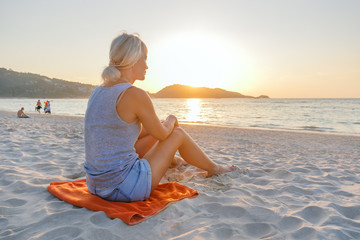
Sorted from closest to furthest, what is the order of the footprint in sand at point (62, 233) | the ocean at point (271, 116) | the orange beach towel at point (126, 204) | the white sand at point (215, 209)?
1. the footprint in sand at point (62, 233)
2. the white sand at point (215, 209)
3. the orange beach towel at point (126, 204)
4. the ocean at point (271, 116)

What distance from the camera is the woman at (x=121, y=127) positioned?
6.30 ft

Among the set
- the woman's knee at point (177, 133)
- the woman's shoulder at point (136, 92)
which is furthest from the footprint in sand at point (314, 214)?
the woman's shoulder at point (136, 92)

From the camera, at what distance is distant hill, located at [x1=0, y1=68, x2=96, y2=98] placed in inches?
3068

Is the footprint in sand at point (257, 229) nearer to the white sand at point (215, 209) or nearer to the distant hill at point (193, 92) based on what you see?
the white sand at point (215, 209)

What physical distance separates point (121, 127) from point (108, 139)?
5.7 inches

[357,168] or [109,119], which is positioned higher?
[109,119]

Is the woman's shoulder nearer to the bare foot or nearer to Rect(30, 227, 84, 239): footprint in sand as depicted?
Rect(30, 227, 84, 239): footprint in sand

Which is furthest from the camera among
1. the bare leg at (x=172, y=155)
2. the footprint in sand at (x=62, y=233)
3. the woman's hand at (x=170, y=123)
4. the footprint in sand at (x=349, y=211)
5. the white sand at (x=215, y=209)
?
the woman's hand at (x=170, y=123)

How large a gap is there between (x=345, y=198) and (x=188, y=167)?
78.7 inches

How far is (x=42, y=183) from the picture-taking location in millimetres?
2678

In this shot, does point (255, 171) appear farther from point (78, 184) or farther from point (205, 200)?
point (78, 184)

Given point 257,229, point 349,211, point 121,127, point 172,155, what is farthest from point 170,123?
point 349,211

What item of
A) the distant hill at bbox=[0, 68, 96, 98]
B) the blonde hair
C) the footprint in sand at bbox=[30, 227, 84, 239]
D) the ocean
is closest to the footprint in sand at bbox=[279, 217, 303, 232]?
the footprint in sand at bbox=[30, 227, 84, 239]

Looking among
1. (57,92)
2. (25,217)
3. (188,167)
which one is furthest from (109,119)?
(57,92)
